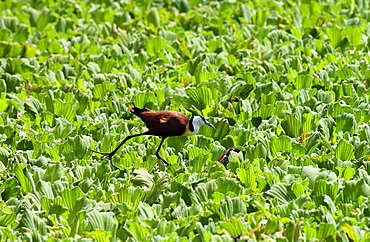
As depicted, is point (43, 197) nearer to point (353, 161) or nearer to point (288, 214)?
point (288, 214)

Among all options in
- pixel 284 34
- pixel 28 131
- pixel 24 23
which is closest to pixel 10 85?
pixel 28 131

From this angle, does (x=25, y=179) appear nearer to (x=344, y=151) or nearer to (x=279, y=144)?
(x=279, y=144)

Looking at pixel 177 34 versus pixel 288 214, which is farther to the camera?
pixel 177 34

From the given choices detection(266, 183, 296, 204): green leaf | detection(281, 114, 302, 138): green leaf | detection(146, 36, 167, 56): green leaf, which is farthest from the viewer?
detection(146, 36, 167, 56): green leaf

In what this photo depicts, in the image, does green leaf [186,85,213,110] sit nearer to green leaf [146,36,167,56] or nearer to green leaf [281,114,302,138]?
green leaf [281,114,302,138]

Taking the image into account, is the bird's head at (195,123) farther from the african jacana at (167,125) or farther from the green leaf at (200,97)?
the green leaf at (200,97)

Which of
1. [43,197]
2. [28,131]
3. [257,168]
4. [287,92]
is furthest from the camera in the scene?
[287,92]

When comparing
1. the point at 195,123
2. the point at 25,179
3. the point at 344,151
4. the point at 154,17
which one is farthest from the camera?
the point at 154,17

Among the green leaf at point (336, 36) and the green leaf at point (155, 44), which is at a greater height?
the green leaf at point (336, 36)

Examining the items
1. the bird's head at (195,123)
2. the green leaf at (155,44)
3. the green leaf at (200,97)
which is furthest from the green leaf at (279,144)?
the green leaf at (155,44)

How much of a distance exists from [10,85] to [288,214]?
10.2 ft

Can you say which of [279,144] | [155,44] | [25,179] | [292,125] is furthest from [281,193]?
[155,44]

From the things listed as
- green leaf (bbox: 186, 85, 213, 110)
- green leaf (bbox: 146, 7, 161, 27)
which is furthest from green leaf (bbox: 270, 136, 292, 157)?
green leaf (bbox: 146, 7, 161, 27)

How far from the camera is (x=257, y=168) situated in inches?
163
